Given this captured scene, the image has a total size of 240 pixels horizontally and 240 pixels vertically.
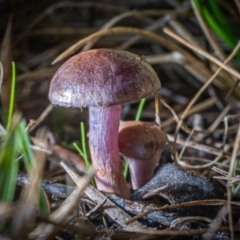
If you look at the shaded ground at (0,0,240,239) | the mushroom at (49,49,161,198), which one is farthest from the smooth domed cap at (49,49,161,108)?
the shaded ground at (0,0,240,239)

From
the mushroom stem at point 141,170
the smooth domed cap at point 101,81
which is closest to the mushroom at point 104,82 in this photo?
the smooth domed cap at point 101,81

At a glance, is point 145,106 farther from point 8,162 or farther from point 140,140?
point 8,162

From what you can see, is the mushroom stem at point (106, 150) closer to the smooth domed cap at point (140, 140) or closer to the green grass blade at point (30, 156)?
the smooth domed cap at point (140, 140)

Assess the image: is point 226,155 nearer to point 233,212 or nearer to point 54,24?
point 233,212

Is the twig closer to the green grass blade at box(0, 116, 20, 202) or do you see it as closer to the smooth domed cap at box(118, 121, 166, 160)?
the smooth domed cap at box(118, 121, 166, 160)

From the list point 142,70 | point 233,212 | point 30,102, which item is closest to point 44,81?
point 30,102

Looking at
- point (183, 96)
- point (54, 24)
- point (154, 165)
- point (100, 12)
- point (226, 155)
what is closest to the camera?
point (154, 165)
